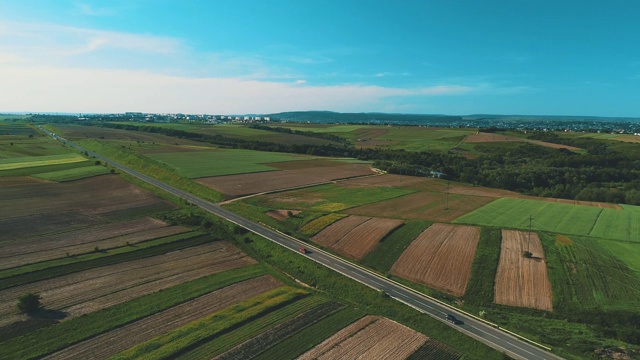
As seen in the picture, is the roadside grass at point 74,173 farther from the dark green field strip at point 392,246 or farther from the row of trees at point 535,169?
the row of trees at point 535,169

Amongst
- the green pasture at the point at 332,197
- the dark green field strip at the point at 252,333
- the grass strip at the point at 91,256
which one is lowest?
the dark green field strip at the point at 252,333

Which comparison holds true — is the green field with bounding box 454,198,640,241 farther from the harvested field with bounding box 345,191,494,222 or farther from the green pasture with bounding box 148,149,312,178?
the green pasture with bounding box 148,149,312,178

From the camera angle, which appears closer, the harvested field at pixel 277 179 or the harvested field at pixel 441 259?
the harvested field at pixel 441 259

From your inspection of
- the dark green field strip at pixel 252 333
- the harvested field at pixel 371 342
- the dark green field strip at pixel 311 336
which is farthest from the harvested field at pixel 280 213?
the harvested field at pixel 371 342

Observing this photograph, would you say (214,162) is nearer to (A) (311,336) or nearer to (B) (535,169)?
(A) (311,336)

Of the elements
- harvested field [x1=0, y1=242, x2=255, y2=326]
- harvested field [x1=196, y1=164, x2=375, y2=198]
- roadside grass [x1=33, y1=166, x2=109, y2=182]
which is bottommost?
harvested field [x1=0, y1=242, x2=255, y2=326]

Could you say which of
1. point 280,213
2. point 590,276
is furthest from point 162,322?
point 590,276

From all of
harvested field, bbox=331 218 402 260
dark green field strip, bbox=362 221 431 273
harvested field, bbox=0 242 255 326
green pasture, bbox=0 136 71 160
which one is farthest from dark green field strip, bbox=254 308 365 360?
green pasture, bbox=0 136 71 160

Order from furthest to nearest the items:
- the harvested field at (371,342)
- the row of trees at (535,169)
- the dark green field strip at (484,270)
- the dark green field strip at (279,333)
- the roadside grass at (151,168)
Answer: the row of trees at (535,169) → the roadside grass at (151,168) → the dark green field strip at (484,270) → the harvested field at (371,342) → the dark green field strip at (279,333)
